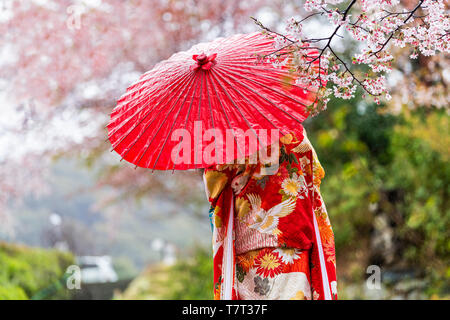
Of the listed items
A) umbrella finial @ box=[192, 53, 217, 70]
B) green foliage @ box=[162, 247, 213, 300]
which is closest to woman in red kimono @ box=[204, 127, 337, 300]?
umbrella finial @ box=[192, 53, 217, 70]

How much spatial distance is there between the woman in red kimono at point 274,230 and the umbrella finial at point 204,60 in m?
0.39

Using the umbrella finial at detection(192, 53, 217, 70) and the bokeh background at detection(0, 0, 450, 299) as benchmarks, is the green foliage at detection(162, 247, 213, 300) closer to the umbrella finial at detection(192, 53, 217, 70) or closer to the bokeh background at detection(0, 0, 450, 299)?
the bokeh background at detection(0, 0, 450, 299)

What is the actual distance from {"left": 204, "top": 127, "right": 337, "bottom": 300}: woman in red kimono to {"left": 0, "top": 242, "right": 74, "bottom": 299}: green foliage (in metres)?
2.10

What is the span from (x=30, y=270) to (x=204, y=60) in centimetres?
316

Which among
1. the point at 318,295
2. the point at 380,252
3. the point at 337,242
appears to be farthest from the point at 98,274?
the point at 318,295

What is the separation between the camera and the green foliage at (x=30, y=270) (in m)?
3.52

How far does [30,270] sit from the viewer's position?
3967 mm

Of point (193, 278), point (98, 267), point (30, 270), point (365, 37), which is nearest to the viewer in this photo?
point (365, 37)

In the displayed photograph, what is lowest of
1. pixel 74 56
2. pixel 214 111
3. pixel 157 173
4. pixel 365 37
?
pixel 214 111

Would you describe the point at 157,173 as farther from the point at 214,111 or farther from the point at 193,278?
the point at 214,111

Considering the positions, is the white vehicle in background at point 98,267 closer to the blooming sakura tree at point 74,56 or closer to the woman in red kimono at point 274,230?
the blooming sakura tree at point 74,56

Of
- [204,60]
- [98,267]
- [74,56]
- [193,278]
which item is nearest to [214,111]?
[204,60]

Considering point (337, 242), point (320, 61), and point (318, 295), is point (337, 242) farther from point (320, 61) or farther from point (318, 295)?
point (320, 61)

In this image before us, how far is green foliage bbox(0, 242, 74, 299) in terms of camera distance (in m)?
3.52
